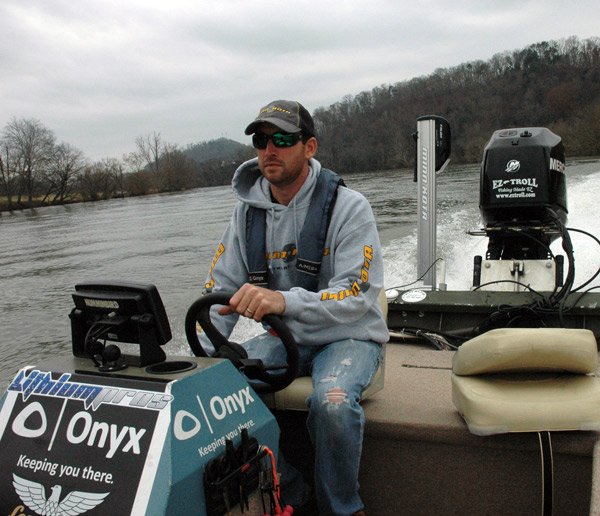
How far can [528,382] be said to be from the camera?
183cm

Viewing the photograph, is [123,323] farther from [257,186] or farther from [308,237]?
[257,186]

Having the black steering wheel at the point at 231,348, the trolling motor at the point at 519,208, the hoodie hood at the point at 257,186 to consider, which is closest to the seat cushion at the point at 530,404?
the black steering wheel at the point at 231,348

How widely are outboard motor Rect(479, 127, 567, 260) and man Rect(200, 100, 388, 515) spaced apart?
6.24 ft

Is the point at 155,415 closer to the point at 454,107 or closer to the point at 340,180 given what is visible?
the point at 340,180

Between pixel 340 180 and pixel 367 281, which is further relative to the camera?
pixel 340 180

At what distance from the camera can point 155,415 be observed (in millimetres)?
1238

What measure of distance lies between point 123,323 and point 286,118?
0.90 meters

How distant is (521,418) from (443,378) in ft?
2.38

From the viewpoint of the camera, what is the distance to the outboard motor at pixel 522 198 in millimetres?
3676

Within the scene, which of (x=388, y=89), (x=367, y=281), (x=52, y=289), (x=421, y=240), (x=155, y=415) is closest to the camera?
(x=155, y=415)

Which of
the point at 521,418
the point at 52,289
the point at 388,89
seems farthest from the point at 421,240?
the point at 388,89

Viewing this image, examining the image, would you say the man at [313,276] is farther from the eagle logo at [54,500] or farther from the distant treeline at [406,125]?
the distant treeline at [406,125]

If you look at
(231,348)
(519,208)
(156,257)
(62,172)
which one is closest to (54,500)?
(231,348)

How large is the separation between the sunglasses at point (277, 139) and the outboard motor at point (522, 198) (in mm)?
2068
